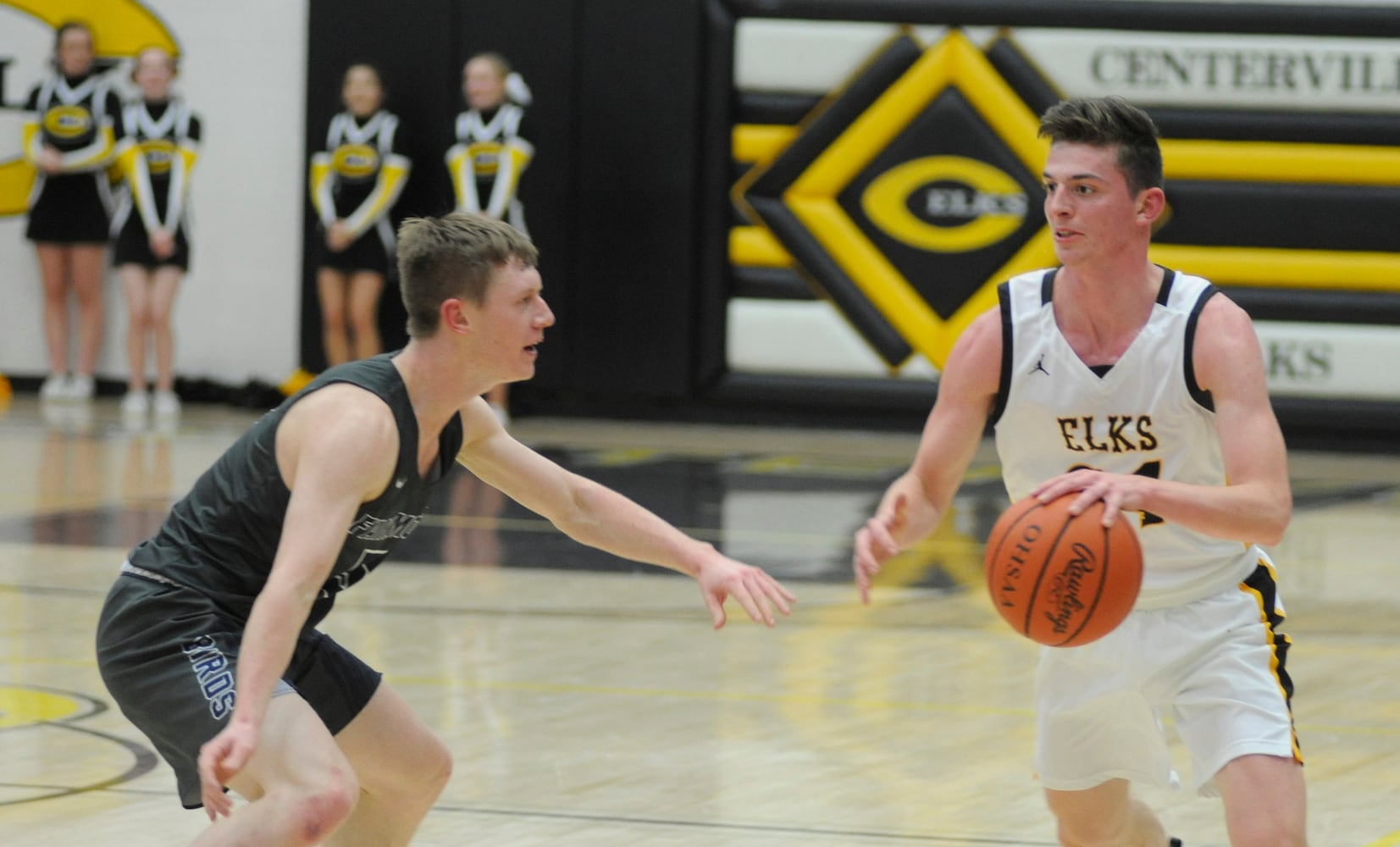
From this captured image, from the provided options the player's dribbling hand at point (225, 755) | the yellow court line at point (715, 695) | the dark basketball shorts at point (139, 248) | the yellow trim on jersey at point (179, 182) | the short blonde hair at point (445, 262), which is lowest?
the dark basketball shorts at point (139, 248)

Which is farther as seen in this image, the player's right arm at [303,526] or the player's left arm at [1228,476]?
the player's left arm at [1228,476]

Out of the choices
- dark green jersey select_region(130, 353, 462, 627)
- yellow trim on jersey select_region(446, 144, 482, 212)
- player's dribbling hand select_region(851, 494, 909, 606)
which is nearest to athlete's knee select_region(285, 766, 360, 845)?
dark green jersey select_region(130, 353, 462, 627)

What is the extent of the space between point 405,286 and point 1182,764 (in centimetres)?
296

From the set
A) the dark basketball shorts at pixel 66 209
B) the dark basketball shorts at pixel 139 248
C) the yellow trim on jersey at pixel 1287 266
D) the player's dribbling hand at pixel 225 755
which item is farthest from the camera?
the dark basketball shorts at pixel 66 209

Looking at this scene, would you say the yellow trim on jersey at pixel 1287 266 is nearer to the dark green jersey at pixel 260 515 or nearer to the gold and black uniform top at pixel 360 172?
the gold and black uniform top at pixel 360 172

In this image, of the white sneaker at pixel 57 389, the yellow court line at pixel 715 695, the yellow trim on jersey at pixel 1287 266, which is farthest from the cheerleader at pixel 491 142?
the yellow court line at pixel 715 695

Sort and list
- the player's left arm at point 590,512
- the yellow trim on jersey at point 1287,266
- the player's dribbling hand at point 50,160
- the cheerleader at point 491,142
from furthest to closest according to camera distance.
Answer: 1. the player's dribbling hand at point 50,160
2. the cheerleader at point 491,142
3. the yellow trim on jersey at point 1287,266
4. the player's left arm at point 590,512

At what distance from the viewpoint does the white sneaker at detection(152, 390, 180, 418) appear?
13.6 m

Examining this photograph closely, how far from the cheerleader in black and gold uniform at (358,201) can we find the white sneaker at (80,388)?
184 centimetres

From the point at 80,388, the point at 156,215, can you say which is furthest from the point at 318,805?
the point at 80,388

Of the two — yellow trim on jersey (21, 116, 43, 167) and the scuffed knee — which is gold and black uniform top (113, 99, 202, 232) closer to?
yellow trim on jersey (21, 116, 43, 167)

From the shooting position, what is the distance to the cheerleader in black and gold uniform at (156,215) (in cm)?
1361

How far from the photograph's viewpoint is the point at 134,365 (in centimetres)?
1370

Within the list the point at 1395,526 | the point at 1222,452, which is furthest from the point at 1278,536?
the point at 1395,526
